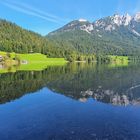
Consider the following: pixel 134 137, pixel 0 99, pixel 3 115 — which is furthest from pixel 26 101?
pixel 134 137

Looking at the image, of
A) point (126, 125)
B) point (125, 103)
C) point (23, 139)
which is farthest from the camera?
point (125, 103)

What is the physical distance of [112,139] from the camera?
92.4 ft

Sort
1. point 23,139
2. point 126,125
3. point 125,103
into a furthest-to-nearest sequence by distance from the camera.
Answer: point 125,103 → point 126,125 → point 23,139

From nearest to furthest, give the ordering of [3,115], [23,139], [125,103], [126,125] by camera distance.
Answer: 1. [23,139]
2. [126,125]
3. [3,115]
4. [125,103]

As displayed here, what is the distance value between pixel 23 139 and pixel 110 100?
27.0 m

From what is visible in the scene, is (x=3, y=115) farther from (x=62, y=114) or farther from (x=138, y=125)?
(x=138, y=125)

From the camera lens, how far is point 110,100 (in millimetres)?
51500

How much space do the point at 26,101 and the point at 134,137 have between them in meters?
26.8

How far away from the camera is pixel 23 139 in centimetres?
2784

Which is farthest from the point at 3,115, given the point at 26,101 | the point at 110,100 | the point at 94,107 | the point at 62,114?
the point at 110,100

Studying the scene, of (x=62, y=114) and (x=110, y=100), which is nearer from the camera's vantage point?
(x=62, y=114)

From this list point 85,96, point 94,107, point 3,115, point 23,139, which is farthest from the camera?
point 85,96

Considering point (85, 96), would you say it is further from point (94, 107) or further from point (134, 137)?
point (134, 137)

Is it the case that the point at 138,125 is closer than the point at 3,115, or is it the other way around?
the point at 138,125
